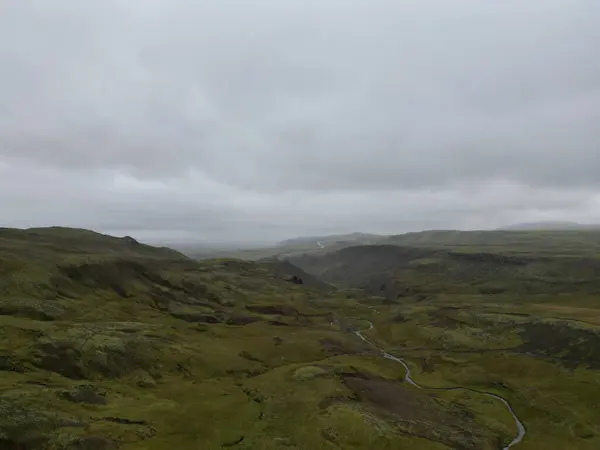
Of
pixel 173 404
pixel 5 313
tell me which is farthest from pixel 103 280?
pixel 173 404

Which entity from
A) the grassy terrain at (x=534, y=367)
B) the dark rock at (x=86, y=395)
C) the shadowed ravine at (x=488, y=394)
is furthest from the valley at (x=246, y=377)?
the shadowed ravine at (x=488, y=394)

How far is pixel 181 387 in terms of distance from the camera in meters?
108

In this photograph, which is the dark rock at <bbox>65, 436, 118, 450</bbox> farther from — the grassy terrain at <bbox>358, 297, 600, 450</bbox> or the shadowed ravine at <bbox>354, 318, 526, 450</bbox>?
the grassy terrain at <bbox>358, 297, 600, 450</bbox>

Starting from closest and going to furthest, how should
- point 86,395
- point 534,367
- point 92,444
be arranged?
point 92,444 → point 86,395 → point 534,367

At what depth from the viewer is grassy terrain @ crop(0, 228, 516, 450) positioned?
7906 centimetres

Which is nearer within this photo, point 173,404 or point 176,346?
point 173,404

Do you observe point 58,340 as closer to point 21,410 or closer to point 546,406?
point 21,410

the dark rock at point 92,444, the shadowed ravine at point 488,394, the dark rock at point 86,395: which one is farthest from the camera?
the shadowed ravine at point 488,394

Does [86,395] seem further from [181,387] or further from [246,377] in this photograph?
[246,377]

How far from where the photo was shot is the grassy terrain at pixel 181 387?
79.1 metres

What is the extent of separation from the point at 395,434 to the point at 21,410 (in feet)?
239

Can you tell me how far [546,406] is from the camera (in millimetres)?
120688

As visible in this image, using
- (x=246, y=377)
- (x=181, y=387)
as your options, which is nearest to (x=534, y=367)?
(x=246, y=377)

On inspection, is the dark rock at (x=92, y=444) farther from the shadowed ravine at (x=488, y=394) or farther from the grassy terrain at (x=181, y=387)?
the shadowed ravine at (x=488, y=394)
